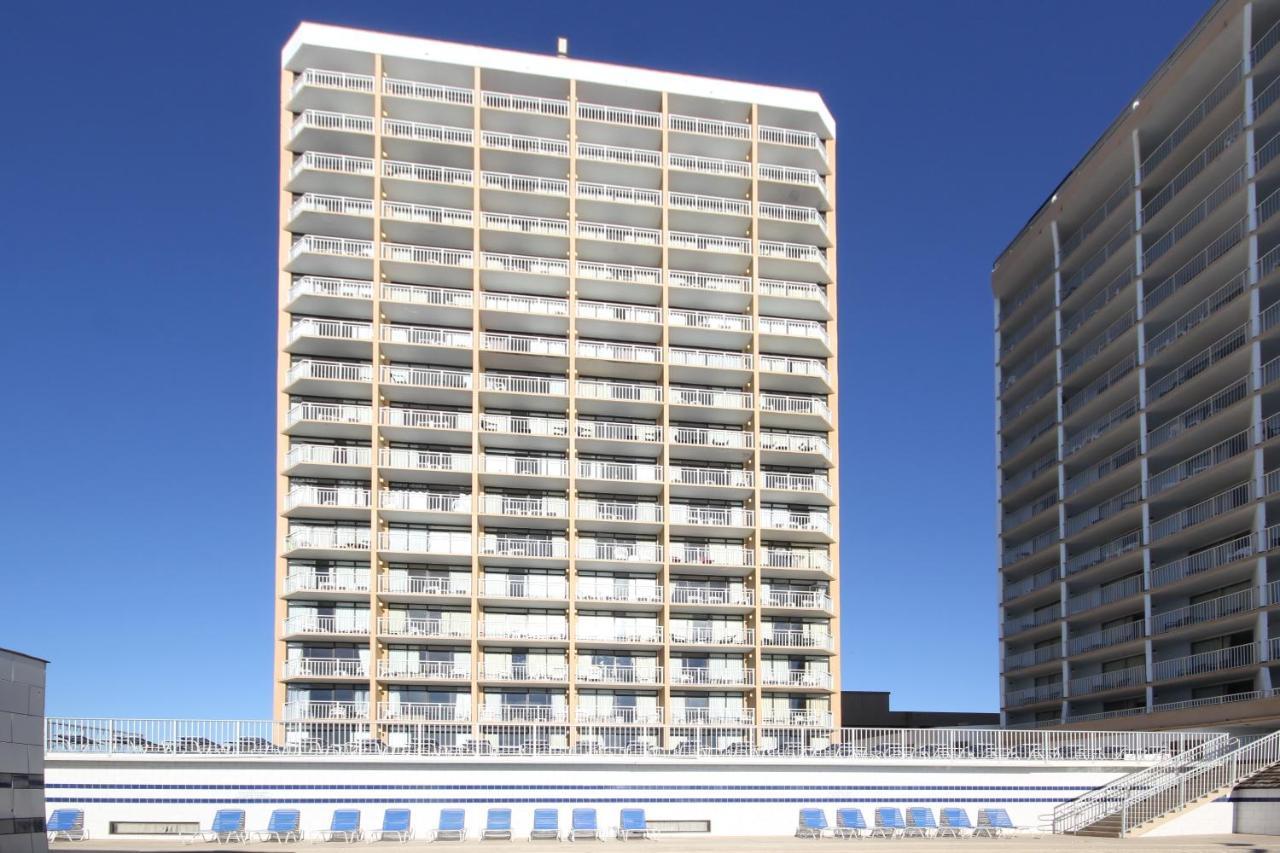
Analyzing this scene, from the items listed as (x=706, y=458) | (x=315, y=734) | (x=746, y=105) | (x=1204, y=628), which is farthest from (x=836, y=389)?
(x=315, y=734)

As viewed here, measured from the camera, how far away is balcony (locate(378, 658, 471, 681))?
55438mm

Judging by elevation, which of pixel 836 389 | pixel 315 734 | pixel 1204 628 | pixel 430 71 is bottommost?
pixel 315 734

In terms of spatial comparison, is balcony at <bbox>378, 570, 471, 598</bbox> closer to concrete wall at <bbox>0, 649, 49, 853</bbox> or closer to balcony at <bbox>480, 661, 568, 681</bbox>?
balcony at <bbox>480, 661, 568, 681</bbox>

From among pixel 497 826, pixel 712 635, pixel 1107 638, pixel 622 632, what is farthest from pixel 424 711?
pixel 1107 638

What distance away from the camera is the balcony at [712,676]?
58.6 metres

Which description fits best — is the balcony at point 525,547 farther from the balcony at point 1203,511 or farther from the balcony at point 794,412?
the balcony at point 1203,511

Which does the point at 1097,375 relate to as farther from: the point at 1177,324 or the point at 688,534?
the point at 688,534

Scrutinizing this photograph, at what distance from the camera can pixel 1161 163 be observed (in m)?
60.4

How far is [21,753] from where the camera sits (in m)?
21.9

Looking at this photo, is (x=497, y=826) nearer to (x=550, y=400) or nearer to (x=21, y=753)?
(x=21, y=753)

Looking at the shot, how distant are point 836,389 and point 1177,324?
14.7 m

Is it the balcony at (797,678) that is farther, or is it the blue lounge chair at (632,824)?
the balcony at (797,678)

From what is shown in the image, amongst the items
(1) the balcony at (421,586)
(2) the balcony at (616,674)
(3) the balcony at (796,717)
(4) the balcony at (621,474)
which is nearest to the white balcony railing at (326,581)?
(1) the balcony at (421,586)

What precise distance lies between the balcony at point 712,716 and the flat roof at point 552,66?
26.9m
